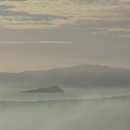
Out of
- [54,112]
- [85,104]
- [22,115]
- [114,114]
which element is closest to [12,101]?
[22,115]

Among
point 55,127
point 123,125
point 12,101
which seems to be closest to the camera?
point 123,125

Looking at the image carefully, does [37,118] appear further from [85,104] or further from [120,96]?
[120,96]

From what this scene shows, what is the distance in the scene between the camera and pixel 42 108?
90.4 ft

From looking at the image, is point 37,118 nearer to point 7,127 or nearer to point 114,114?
point 7,127

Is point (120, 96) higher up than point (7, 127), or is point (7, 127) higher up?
point (120, 96)

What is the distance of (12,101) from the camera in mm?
28172

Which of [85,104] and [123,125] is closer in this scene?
[123,125]

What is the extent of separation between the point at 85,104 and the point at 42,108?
9.24ft

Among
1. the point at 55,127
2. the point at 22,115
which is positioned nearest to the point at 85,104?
the point at 55,127

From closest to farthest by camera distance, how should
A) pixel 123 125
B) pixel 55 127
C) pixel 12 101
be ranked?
1. pixel 123 125
2. pixel 55 127
3. pixel 12 101

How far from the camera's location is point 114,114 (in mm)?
25469

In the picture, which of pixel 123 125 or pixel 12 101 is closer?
pixel 123 125

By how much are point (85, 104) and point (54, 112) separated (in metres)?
2.01

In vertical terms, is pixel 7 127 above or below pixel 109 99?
below
